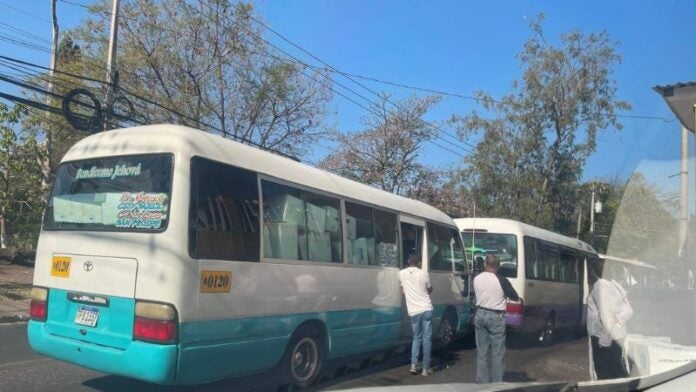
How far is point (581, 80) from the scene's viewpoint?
25125mm

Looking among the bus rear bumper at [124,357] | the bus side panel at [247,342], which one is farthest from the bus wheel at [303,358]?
the bus rear bumper at [124,357]

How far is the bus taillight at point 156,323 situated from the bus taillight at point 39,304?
1.38m

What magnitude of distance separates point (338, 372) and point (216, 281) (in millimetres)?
3226

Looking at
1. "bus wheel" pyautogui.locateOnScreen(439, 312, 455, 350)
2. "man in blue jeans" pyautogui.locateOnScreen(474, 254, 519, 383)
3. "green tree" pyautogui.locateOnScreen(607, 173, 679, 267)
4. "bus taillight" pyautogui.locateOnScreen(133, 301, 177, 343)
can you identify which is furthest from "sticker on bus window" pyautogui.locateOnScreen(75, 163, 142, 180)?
"bus wheel" pyautogui.locateOnScreen(439, 312, 455, 350)

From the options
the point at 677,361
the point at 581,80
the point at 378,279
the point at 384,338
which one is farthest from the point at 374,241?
the point at 581,80

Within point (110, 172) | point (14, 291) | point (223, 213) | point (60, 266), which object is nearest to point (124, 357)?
point (60, 266)

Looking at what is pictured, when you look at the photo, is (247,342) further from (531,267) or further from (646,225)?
(531,267)

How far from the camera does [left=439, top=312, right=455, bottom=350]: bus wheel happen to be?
1026 centimetres

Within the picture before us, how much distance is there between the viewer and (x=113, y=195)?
595 centimetres

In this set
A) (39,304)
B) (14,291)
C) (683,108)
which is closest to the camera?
(683,108)

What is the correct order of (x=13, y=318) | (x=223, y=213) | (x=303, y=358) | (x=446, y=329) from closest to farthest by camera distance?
1. (x=223, y=213)
2. (x=303, y=358)
3. (x=446, y=329)
4. (x=13, y=318)

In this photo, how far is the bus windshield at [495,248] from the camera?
12.6 metres

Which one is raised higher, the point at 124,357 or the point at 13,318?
the point at 124,357

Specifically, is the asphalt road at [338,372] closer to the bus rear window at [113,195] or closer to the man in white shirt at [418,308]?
the man in white shirt at [418,308]
